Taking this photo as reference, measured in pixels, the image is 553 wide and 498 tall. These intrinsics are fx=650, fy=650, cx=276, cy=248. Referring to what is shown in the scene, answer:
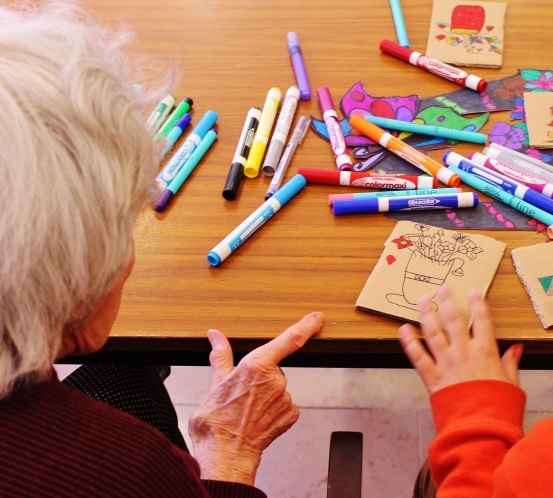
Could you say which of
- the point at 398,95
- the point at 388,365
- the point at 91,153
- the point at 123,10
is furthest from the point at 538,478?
the point at 123,10

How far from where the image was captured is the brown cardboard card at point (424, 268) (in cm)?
74

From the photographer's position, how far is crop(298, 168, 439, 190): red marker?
0.85 m

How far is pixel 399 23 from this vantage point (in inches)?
42.3

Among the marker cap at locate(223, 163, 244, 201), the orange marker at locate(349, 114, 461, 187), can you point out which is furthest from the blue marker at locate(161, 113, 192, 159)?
the orange marker at locate(349, 114, 461, 187)

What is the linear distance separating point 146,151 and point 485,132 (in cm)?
54

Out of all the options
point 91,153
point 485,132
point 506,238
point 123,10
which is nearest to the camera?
point 91,153

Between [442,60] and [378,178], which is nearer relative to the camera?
[378,178]

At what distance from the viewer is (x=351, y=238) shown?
81 centimetres

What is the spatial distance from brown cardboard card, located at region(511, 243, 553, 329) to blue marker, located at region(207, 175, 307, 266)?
0.94 feet

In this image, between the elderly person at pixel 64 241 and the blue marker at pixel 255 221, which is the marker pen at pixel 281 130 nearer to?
the blue marker at pixel 255 221

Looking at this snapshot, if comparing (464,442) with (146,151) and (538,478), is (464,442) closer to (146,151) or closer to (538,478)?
(538,478)

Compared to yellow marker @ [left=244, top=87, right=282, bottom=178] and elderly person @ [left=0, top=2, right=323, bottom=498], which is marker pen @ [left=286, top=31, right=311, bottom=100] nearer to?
yellow marker @ [left=244, top=87, right=282, bottom=178]

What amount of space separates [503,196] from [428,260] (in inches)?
5.5

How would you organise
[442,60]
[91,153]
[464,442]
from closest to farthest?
1. [91,153]
2. [464,442]
3. [442,60]
